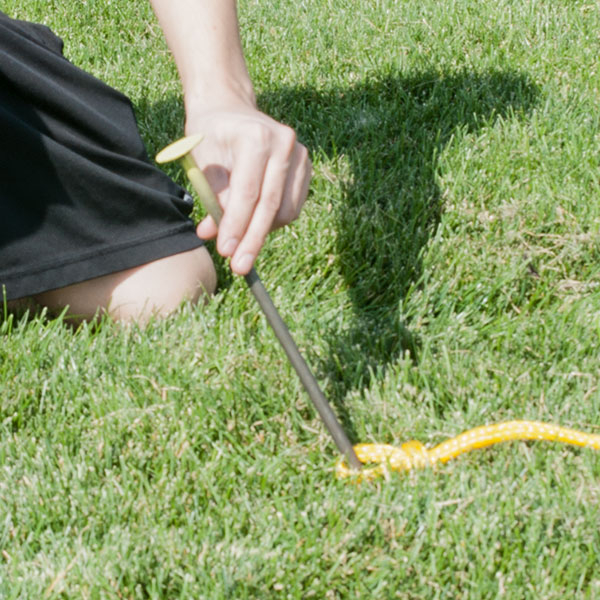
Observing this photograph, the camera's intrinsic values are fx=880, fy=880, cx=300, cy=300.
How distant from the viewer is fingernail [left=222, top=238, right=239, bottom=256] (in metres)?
1.20

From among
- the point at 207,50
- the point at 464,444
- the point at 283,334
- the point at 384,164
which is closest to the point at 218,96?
the point at 207,50

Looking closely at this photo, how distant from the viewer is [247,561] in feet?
4.21

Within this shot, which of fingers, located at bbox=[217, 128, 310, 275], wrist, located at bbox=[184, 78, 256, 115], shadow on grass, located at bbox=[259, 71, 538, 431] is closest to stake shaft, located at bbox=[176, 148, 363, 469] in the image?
fingers, located at bbox=[217, 128, 310, 275]

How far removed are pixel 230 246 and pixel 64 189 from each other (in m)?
0.81

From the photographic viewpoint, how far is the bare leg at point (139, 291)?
188cm

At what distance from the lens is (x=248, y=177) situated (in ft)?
3.96

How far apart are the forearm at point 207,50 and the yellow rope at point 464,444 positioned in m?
0.62

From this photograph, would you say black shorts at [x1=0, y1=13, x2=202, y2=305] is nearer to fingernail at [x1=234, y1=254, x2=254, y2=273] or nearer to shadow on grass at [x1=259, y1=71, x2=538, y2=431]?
shadow on grass at [x1=259, y1=71, x2=538, y2=431]

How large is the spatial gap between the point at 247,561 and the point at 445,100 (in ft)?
5.66

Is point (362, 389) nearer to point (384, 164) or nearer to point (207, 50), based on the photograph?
point (207, 50)

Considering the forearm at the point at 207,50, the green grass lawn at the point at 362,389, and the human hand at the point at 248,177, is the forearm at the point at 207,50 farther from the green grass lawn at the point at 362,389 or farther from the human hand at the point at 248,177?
the green grass lawn at the point at 362,389

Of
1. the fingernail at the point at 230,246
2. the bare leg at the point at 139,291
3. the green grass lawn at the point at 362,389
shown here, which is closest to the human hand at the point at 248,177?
the fingernail at the point at 230,246

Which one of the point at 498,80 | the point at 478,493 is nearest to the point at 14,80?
the point at 478,493

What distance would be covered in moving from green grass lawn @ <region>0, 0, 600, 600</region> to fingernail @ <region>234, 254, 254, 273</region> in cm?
41
